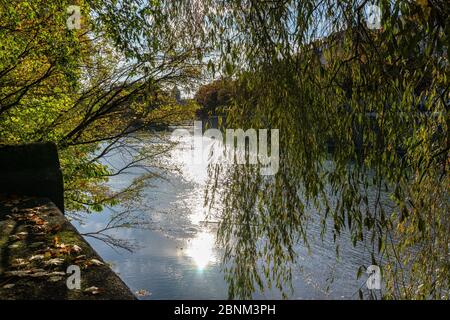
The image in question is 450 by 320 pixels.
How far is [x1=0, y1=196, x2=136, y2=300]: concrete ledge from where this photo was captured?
9.23 feet

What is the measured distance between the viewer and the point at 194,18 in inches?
200

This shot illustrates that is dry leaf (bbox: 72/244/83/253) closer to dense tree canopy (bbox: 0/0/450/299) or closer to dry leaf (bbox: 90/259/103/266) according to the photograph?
dry leaf (bbox: 90/259/103/266)

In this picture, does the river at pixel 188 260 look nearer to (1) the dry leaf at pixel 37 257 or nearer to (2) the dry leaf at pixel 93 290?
(1) the dry leaf at pixel 37 257

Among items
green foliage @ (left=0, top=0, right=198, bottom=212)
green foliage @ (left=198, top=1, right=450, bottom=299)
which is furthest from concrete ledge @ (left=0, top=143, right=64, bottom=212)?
green foliage @ (left=198, top=1, right=450, bottom=299)

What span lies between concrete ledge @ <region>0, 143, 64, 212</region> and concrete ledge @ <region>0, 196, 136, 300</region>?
0.86m

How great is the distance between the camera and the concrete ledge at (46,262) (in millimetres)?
2812

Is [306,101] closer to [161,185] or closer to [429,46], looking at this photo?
[429,46]

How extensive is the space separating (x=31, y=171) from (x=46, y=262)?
2.93 meters

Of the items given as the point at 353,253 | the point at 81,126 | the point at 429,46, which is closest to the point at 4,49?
the point at 81,126

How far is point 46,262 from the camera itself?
10.9 ft

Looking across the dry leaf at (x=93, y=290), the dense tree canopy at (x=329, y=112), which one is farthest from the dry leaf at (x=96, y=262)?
the dense tree canopy at (x=329, y=112)

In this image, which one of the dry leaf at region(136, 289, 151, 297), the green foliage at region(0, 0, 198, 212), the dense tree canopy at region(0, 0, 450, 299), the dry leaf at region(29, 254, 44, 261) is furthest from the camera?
the dry leaf at region(136, 289, 151, 297)

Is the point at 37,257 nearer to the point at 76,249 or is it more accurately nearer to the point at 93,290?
the point at 76,249

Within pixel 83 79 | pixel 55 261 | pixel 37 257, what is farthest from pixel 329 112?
pixel 83 79
